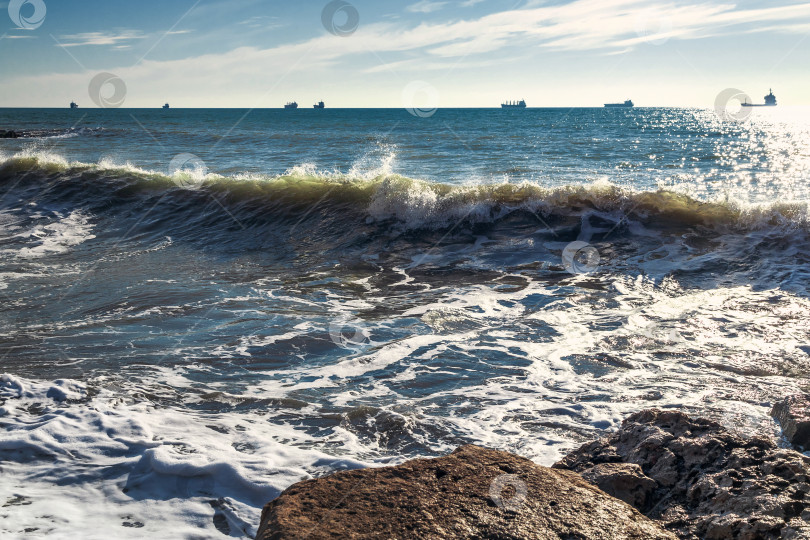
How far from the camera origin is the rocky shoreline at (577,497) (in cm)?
233

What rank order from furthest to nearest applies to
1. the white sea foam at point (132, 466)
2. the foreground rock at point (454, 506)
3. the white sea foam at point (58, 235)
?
the white sea foam at point (58, 235) → the white sea foam at point (132, 466) → the foreground rock at point (454, 506)

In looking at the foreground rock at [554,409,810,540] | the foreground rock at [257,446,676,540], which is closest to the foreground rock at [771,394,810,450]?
the foreground rock at [554,409,810,540]

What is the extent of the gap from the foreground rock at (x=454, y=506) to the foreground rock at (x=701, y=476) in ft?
0.95

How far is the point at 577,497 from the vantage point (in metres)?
2.53

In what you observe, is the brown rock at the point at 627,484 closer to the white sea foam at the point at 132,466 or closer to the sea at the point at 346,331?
the sea at the point at 346,331

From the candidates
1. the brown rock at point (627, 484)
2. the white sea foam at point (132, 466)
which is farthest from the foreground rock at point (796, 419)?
the white sea foam at point (132, 466)

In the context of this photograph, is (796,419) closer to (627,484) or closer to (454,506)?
(627,484)

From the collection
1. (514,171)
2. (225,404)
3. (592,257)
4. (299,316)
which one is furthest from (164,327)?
(514,171)

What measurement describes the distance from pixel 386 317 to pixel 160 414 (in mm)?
3225

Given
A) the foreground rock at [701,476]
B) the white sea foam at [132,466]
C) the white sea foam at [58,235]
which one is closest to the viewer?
the foreground rock at [701,476]

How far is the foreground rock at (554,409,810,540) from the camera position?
2479 millimetres

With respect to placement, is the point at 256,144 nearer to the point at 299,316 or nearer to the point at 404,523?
the point at 299,316

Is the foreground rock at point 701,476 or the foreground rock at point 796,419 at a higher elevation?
the foreground rock at point 701,476

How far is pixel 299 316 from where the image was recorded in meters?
7.31
